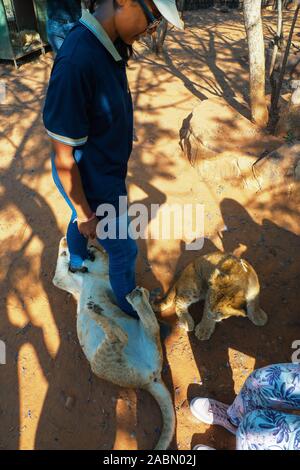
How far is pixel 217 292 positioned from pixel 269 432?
108 centimetres

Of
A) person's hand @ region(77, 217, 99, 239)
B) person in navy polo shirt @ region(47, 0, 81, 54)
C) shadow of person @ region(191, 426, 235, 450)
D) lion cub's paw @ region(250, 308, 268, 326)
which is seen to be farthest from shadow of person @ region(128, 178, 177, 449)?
person in navy polo shirt @ region(47, 0, 81, 54)

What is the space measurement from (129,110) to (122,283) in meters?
1.10

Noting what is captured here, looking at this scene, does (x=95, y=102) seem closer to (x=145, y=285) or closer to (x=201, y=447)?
(x=145, y=285)

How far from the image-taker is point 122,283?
238 centimetres

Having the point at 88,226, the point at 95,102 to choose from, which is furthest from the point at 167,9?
the point at 88,226

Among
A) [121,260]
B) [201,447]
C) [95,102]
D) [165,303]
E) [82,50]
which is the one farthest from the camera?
[165,303]

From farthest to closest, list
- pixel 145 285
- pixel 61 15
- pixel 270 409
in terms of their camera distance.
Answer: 1. pixel 61 15
2. pixel 145 285
3. pixel 270 409

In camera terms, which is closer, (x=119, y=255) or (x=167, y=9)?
(x=167, y=9)

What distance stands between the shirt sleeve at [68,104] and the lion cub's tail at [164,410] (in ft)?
5.38

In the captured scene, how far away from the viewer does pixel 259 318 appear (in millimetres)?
2787

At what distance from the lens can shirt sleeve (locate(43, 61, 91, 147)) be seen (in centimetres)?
148

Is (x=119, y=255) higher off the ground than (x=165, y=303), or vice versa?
(x=119, y=255)
